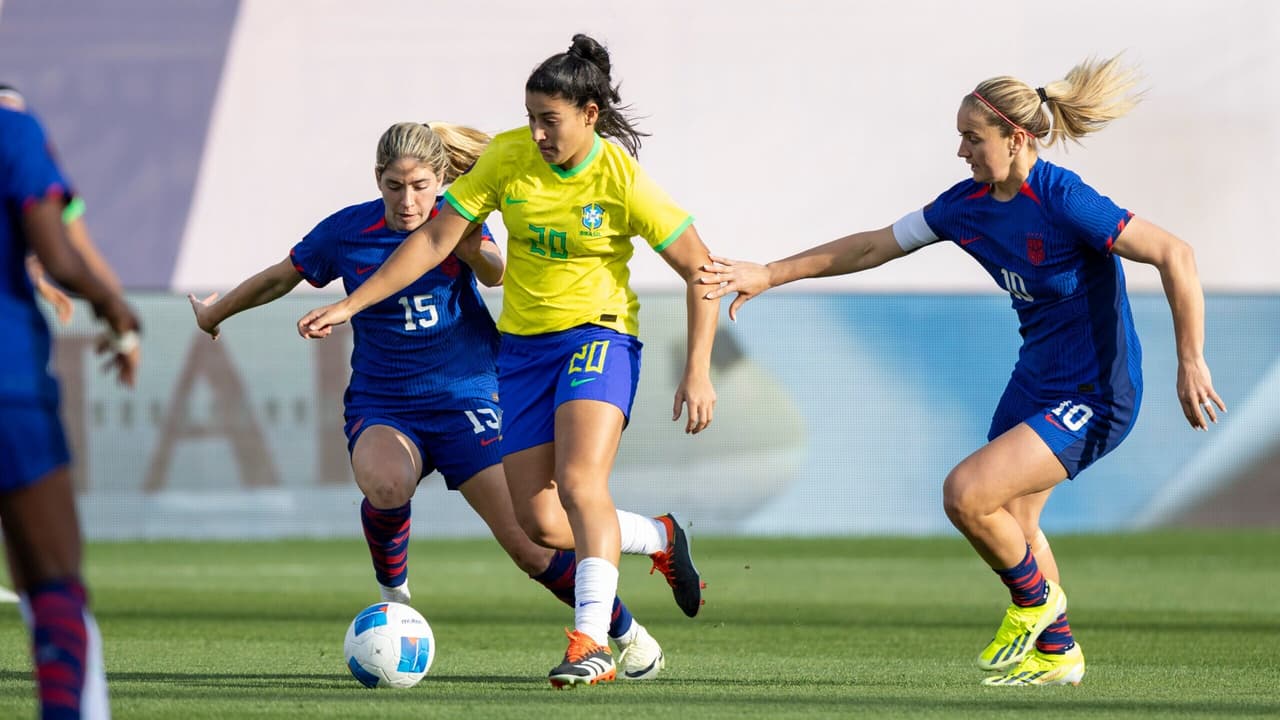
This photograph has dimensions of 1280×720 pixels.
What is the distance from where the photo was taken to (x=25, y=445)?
11.1 ft

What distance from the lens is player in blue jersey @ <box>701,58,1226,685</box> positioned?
536 cm

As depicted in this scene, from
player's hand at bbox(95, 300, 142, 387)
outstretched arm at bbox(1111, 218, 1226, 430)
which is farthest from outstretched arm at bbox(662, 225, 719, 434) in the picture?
player's hand at bbox(95, 300, 142, 387)

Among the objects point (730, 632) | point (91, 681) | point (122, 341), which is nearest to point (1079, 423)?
point (730, 632)

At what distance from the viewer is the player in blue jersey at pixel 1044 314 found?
5355 mm

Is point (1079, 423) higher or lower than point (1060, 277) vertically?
lower

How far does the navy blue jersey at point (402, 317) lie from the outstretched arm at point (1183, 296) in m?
2.24

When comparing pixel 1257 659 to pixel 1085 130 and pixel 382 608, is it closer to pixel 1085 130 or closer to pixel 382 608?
pixel 1085 130

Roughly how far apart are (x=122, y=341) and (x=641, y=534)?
249cm

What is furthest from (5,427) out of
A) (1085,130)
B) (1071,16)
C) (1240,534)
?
(1071,16)

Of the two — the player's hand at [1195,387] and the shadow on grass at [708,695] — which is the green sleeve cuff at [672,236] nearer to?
the shadow on grass at [708,695]

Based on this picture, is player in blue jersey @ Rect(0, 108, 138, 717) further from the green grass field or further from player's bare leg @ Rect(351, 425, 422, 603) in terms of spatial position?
player's bare leg @ Rect(351, 425, 422, 603)

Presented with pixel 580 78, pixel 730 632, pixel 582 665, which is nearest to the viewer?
pixel 582 665

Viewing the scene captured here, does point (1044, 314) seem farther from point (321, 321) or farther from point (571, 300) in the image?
point (321, 321)

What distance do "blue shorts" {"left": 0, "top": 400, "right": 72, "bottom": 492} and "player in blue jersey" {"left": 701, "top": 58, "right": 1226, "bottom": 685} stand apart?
2.34m
